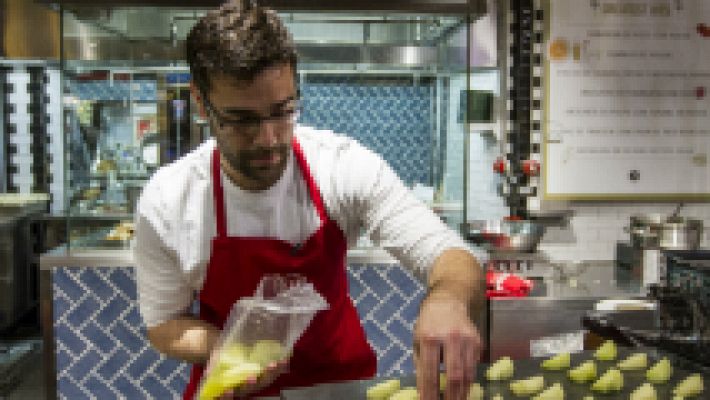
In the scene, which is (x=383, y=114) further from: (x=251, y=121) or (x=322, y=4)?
(x=251, y=121)

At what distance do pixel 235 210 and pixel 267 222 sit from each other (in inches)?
3.2

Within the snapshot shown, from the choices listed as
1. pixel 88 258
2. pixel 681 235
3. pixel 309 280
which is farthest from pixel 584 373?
pixel 681 235

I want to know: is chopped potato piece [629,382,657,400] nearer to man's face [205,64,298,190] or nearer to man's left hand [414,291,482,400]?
man's left hand [414,291,482,400]

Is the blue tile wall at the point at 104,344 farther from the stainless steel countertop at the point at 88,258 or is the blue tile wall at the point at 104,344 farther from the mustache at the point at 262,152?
A: the mustache at the point at 262,152

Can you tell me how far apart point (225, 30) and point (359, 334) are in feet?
2.98

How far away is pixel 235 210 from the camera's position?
69.4 inches

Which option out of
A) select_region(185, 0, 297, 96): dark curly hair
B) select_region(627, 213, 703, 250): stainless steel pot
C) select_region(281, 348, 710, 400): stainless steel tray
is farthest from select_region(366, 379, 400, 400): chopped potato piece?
select_region(627, 213, 703, 250): stainless steel pot

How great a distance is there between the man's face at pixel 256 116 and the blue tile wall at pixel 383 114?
1.84 metres

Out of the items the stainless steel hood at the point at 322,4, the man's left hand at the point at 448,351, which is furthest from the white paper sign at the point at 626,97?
the man's left hand at the point at 448,351

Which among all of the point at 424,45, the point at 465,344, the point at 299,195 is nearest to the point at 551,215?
the point at 424,45

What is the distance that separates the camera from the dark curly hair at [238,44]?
53.5 inches

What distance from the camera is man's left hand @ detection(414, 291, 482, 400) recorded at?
1.07 metres

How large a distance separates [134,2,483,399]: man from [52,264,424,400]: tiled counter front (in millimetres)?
1136

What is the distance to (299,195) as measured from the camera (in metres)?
1.79
